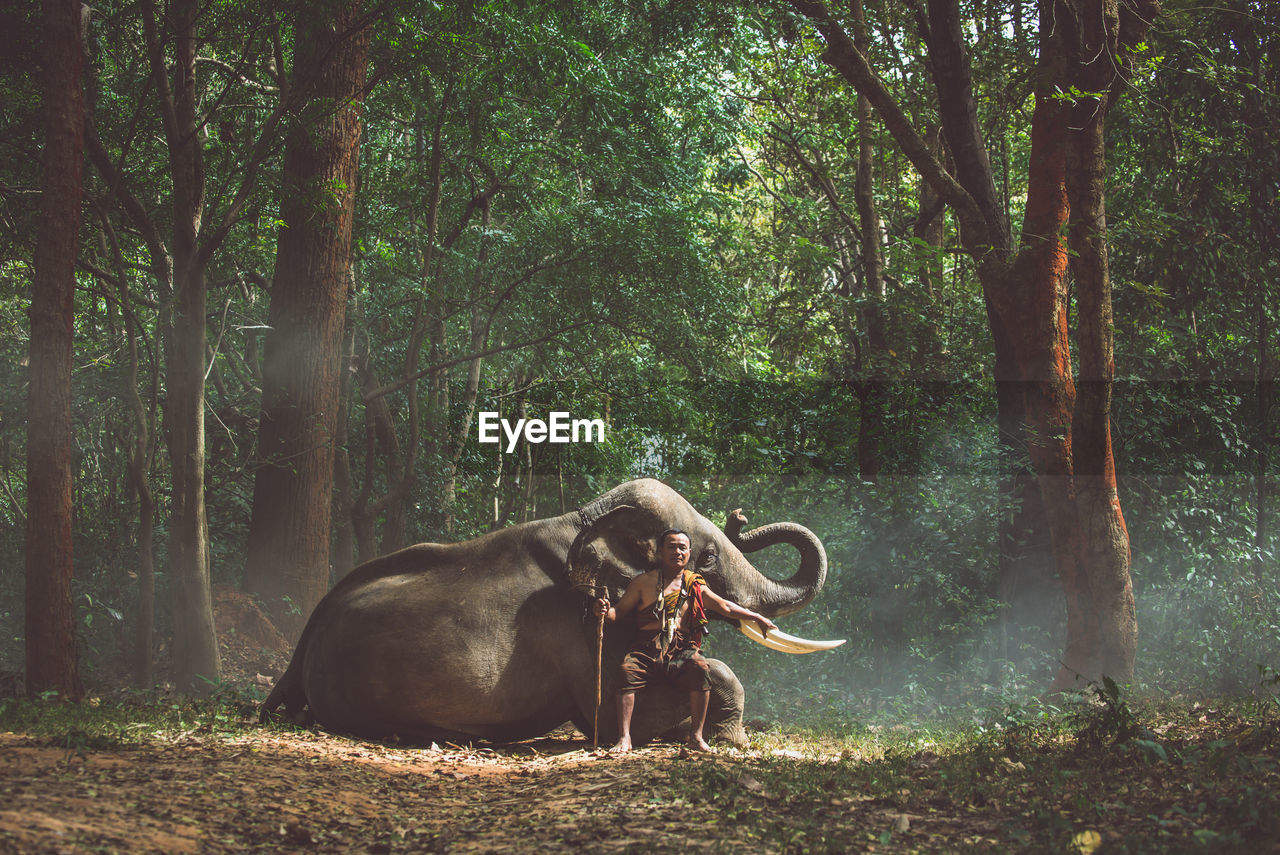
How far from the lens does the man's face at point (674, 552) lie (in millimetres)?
6844

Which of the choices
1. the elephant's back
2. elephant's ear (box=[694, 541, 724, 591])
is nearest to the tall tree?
elephant's ear (box=[694, 541, 724, 591])

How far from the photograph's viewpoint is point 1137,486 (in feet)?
36.3

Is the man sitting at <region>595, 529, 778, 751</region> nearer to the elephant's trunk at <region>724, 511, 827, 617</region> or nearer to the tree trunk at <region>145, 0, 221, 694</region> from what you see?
the elephant's trunk at <region>724, 511, 827, 617</region>

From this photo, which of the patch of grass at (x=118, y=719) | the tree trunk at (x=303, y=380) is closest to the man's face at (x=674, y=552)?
the patch of grass at (x=118, y=719)

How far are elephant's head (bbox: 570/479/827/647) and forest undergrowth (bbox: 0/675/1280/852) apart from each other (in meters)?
1.37

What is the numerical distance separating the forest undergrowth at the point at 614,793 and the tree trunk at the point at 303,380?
407 cm

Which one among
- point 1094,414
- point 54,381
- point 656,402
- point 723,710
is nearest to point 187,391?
point 54,381

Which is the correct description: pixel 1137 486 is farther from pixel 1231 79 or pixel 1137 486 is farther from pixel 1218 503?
pixel 1231 79

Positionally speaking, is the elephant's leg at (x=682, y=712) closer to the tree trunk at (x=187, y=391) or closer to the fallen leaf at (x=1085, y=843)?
the fallen leaf at (x=1085, y=843)

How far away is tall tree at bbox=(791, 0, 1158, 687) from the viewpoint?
29.8ft

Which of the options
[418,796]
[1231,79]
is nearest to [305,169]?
[418,796]

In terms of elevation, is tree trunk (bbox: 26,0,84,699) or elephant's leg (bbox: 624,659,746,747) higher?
tree trunk (bbox: 26,0,84,699)

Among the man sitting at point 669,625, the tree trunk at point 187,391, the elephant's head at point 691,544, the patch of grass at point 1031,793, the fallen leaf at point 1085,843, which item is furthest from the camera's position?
the tree trunk at point 187,391

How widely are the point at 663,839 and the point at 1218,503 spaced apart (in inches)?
367
